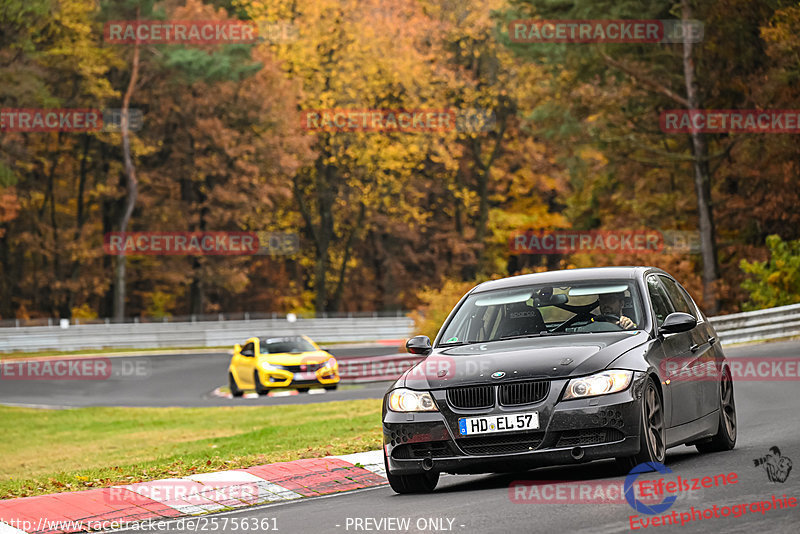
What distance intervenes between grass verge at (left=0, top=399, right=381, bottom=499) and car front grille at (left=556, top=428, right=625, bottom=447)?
153 inches

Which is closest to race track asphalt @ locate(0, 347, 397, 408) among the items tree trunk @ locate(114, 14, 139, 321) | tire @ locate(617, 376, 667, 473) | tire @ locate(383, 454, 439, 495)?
tree trunk @ locate(114, 14, 139, 321)

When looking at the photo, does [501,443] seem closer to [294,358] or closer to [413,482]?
[413,482]

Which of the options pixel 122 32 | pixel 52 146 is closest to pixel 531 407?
pixel 122 32

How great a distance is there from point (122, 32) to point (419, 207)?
19111 mm

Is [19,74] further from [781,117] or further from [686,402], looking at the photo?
[686,402]

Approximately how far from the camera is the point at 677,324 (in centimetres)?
994

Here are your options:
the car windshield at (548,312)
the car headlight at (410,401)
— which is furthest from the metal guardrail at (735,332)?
the car headlight at (410,401)

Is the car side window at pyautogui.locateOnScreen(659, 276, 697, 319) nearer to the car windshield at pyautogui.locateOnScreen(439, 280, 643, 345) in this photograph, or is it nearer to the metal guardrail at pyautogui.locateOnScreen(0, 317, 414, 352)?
the car windshield at pyautogui.locateOnScreen(439, 280, 643, 345)

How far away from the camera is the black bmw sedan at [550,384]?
8953mm

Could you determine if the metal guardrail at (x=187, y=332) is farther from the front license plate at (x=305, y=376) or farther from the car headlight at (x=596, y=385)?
the car headlight at (x=596, y=385)

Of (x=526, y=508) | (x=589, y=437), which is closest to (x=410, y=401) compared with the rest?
(x=589, y=437)

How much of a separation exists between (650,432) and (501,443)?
115 cm

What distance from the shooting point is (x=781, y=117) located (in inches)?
1442

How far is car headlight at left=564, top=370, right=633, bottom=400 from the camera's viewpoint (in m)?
8.96
